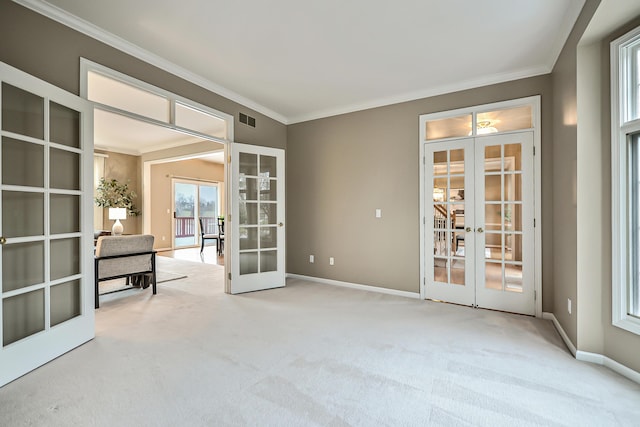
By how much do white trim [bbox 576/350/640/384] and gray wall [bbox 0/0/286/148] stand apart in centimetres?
453

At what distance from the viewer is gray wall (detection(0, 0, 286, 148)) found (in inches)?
81.7

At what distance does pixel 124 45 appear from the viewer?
9.02 ft

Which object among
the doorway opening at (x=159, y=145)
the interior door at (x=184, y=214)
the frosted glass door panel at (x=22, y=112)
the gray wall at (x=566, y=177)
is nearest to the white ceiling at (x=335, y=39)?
the gray wall at (x=566, y=177)

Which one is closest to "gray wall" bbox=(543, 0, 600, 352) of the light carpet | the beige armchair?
the beige armchair

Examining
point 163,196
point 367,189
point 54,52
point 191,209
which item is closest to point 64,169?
point 54,52

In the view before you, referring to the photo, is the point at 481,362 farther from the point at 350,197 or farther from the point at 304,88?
the point at 304,88

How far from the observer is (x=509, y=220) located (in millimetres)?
3355

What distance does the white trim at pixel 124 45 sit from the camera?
2.23m

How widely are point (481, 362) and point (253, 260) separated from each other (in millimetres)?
3040

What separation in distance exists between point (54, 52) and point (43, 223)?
1.36 metres

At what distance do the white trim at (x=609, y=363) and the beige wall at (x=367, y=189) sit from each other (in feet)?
3.37

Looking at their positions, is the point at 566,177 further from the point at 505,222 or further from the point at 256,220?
the point at 256,220

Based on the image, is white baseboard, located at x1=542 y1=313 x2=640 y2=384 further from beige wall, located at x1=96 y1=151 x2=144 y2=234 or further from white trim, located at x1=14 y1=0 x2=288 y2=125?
beige wall, located at x1=96 y1=151 x2=144 y2=234

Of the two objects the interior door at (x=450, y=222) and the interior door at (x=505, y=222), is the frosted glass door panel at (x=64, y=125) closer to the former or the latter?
the interior door at (x=450, y=222)
